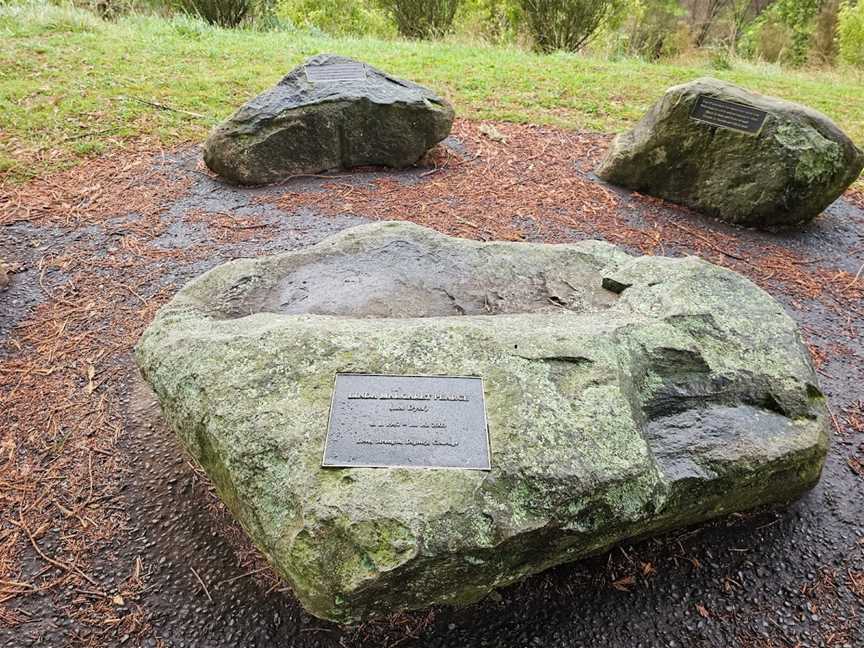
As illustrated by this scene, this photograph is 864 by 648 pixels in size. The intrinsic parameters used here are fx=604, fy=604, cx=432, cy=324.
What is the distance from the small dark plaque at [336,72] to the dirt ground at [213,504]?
1550 mm

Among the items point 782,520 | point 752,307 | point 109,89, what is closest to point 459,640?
point 782,520

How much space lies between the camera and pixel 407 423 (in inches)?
78.5

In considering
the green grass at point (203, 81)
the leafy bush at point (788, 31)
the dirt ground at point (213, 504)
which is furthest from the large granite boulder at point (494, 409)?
the leafy bush at point (788, 31)

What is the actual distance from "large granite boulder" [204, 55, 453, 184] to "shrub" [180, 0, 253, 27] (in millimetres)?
8582

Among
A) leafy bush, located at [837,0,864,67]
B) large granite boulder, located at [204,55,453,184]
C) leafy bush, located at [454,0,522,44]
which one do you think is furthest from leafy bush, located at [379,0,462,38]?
leafy bush, located at [837,0,864,67]

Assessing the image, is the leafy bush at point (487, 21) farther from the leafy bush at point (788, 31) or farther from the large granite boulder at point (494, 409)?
the large granite boulder at point (494, 409)

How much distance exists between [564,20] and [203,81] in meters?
8.65

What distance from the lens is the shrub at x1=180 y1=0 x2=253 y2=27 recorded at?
12680 mm

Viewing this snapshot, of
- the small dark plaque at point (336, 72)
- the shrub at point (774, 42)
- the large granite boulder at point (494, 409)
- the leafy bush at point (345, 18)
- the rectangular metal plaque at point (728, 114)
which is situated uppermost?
the rectangular metal plaque at point (728, 114)

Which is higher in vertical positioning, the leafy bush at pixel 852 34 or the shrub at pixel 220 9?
the leafy bush at pixel 852 34

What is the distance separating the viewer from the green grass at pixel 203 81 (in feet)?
20.1

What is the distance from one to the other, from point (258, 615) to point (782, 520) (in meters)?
2.11

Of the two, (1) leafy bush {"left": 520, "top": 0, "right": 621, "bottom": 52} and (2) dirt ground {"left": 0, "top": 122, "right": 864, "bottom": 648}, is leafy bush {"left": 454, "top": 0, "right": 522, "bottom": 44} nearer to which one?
(1) leafy bush {"left": 520, "top": 0, "right": 621, "bottom": 52}

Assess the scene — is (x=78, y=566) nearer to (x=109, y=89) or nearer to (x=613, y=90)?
(x=109, y=89)
